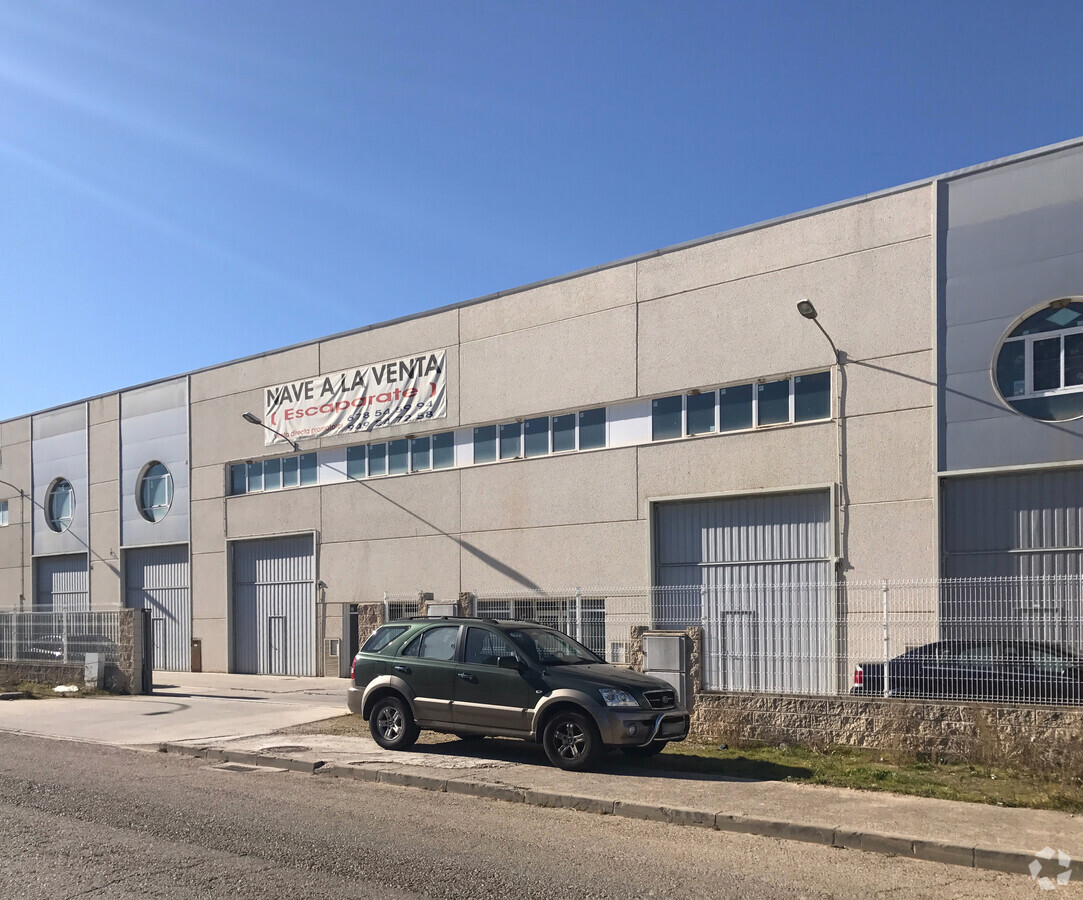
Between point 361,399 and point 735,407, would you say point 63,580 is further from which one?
point 735,407

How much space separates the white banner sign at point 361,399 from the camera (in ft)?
87.6

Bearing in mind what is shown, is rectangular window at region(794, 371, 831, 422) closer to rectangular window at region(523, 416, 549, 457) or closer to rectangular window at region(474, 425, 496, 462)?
rectangular window at region(523, 416, 549, 457)

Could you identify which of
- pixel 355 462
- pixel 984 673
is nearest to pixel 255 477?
pixel 355 462

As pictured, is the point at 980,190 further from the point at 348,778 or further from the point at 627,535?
the point at 348,778

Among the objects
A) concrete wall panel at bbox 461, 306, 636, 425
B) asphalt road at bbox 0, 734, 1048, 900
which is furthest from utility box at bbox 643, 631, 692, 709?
concrete wall panel at bbox 461, 306, 636, 425

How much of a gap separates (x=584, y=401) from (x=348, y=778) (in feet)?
42.9

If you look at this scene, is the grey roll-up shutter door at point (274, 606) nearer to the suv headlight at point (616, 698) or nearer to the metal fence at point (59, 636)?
the metal fence at point (59, 636)

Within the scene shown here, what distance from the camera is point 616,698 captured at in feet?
37.2

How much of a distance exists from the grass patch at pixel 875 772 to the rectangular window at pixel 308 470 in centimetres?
1748

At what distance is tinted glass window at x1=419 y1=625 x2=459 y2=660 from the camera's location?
12742 millimetres

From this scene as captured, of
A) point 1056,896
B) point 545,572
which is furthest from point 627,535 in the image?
point 1056,896

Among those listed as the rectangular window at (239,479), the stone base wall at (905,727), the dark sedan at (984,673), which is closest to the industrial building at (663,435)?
the rectangular window at (239,479)

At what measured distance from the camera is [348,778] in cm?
1152

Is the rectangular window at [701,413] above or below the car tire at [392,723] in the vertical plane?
above
